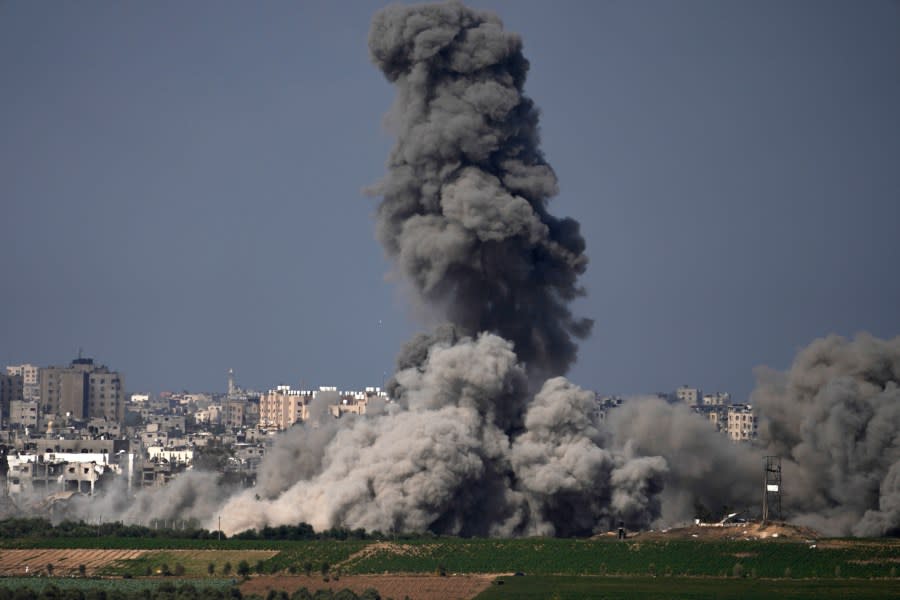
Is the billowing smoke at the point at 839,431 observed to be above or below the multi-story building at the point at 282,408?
below

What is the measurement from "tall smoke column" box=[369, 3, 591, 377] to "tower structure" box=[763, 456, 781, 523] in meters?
9.23

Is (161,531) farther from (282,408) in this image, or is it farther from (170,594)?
(282,408)

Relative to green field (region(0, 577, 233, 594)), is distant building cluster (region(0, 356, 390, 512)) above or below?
above

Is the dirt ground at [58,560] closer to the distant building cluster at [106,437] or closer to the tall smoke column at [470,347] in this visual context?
the tall smoke column at [470,347]

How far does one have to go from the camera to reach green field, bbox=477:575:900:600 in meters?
62.0

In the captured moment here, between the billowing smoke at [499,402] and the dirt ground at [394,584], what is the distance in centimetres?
693

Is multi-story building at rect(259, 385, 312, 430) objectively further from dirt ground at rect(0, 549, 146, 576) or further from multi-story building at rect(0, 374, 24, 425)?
dirt ground at rect(0, 549, 146, 576)

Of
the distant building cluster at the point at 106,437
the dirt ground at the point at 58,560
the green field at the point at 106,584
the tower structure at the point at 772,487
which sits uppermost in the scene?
the distant building cluster at the point at 106,437

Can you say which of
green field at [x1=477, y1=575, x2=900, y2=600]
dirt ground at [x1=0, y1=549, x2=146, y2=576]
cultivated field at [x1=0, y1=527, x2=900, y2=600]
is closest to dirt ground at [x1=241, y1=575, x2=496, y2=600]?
cultivated field at [x1=0, y1=527, x2=900, y2=600]

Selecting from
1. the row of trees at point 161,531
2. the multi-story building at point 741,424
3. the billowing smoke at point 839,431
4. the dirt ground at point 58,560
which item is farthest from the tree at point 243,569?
the multi-story building at point 741,424

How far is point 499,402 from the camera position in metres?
77.1

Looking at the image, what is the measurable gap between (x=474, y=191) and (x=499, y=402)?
324 inches

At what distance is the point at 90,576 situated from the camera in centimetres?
7006

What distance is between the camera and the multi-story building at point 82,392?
175000mm
